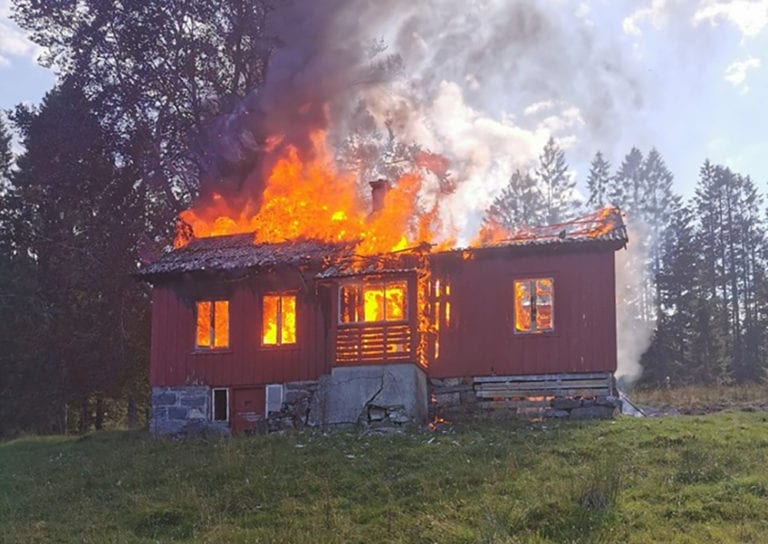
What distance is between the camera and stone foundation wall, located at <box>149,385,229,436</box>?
25.0 metres

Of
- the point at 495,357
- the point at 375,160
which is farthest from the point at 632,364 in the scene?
the point at 495,357

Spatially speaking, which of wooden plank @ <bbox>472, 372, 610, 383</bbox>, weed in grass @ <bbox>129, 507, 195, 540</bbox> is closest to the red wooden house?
wooden plank @ <bbox>472, 372, 610, 383</bbox>

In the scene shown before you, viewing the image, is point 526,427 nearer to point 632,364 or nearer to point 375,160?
point 375,160

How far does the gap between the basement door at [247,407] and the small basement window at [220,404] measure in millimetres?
273

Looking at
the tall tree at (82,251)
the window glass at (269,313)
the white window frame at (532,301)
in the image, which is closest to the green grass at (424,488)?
the white window frame at (532,301)

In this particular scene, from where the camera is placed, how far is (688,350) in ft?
156

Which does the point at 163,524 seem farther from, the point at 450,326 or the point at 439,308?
the point at 439,308

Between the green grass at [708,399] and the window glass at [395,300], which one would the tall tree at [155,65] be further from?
the green grass at [708,399]

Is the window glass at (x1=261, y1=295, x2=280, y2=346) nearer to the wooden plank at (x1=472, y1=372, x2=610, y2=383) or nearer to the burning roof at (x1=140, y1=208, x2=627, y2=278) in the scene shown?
the burning roof at (x1=140, y1=208, x2=627, y2=278)

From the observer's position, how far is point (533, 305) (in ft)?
77.3

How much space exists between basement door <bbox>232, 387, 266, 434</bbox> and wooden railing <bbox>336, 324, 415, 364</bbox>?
3410 millimetres

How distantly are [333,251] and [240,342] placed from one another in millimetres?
3765

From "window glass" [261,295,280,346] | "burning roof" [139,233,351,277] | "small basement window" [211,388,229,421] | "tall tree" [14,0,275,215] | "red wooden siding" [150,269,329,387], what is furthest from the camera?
"tall tree" [14,0,275,215]

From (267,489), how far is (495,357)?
385 inches
